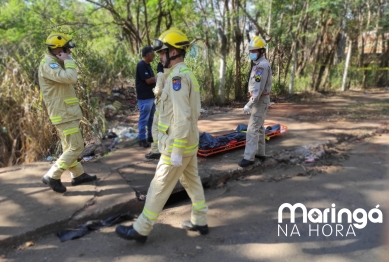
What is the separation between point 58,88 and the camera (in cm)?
347

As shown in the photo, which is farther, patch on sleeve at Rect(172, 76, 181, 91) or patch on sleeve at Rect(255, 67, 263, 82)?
patch on sleeve at Rect(255, 67, 263, 82)

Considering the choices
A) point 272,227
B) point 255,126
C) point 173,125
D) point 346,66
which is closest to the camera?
point 173,125

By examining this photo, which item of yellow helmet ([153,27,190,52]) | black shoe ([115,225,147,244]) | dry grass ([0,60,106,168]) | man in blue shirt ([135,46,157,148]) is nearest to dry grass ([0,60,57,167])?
dry grass ([0,60,106,168])

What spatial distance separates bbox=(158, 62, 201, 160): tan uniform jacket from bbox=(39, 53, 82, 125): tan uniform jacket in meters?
1.32

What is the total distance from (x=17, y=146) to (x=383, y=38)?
600 inches

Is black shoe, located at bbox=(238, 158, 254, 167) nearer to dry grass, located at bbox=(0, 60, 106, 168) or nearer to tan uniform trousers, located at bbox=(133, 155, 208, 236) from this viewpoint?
tan uniform trousers, located at bbox=(133, 155, 208, 236)

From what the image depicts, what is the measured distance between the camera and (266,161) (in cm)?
469

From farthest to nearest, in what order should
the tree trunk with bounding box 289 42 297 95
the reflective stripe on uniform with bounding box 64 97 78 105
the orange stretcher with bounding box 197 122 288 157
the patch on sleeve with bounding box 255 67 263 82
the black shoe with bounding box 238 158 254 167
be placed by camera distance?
the tree trunk with bounding box 289 42 297 95
the orange stretcher with bounding box 197 122 288 157
the black shoe with bounding box 238 158 254 167
the patch on sleeve with bounding box 255 67 263 82
the reflective stripe on uniform with bounding box 64 97 78 105

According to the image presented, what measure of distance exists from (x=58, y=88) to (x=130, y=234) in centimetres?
186

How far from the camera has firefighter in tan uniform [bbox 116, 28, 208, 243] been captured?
8.27ft

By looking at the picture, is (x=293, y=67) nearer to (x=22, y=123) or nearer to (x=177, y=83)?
(x=22, y=123)

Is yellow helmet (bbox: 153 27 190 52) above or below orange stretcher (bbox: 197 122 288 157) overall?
above

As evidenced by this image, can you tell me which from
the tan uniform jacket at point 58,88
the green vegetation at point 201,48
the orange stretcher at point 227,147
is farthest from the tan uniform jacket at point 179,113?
the green vegetation at point 201,48

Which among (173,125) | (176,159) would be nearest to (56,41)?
(173,125)
